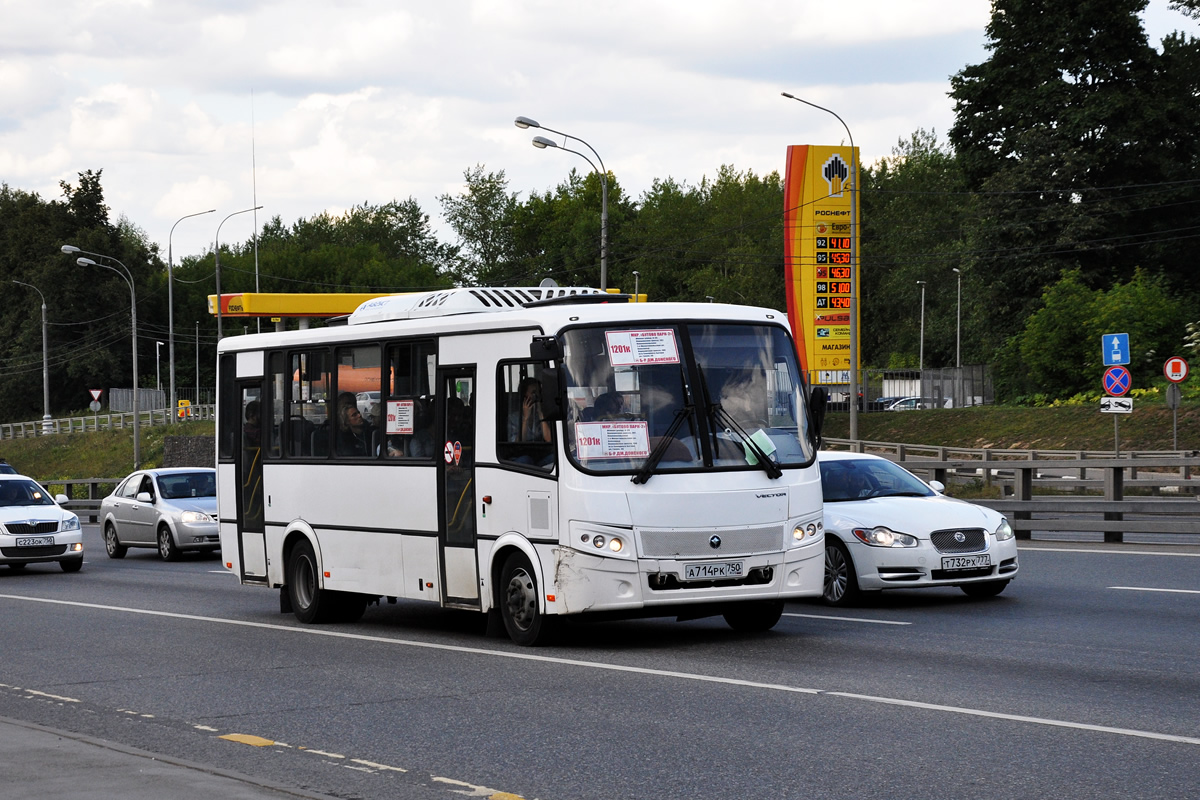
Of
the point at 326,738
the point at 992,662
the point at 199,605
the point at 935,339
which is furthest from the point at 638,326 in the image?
the point at 935,339

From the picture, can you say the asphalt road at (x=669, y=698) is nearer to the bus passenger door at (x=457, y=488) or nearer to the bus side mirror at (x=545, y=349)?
the bus passenger door at (x=457, y=488)

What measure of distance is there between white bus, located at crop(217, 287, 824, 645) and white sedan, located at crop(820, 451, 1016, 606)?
1944 millimetres

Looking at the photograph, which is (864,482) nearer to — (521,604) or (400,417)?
(521,604)

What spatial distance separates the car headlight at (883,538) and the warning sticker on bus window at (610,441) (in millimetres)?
3686

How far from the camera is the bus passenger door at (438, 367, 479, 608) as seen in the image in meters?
12.6

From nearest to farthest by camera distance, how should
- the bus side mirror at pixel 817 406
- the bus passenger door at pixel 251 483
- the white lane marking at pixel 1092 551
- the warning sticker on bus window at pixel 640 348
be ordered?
the warning sticker on bus window at pixel 640 348, the bus side mirror at pixel 817 406, the bus passenger door at pixel 251 483, the white lane marking at pixel 1092 551

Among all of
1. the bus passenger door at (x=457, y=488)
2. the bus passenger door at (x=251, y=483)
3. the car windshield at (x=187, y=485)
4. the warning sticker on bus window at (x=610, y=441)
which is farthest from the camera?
the car windshield at (x=187, y=485)

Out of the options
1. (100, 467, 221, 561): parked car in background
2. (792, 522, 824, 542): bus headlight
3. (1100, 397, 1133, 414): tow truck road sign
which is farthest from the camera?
(1100, 397, 1133, 414): tow truck road sign

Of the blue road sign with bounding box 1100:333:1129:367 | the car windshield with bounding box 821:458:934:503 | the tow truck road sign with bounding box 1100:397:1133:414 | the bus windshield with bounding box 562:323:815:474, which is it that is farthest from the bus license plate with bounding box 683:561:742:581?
the blue road sign with bounding box 1100:333:1129:367

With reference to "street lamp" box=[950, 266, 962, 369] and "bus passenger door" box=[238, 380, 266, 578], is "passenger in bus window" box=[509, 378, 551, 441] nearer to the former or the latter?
"bus passenger door" box=[238, 380, 266, 578]

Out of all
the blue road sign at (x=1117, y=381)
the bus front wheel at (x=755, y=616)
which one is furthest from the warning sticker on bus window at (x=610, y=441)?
the blue road sign at (x=1117, y=381)

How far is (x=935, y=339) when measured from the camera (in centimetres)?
10562

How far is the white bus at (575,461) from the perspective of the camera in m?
11.5

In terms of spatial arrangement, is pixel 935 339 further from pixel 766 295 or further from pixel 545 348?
pixel 545 348
